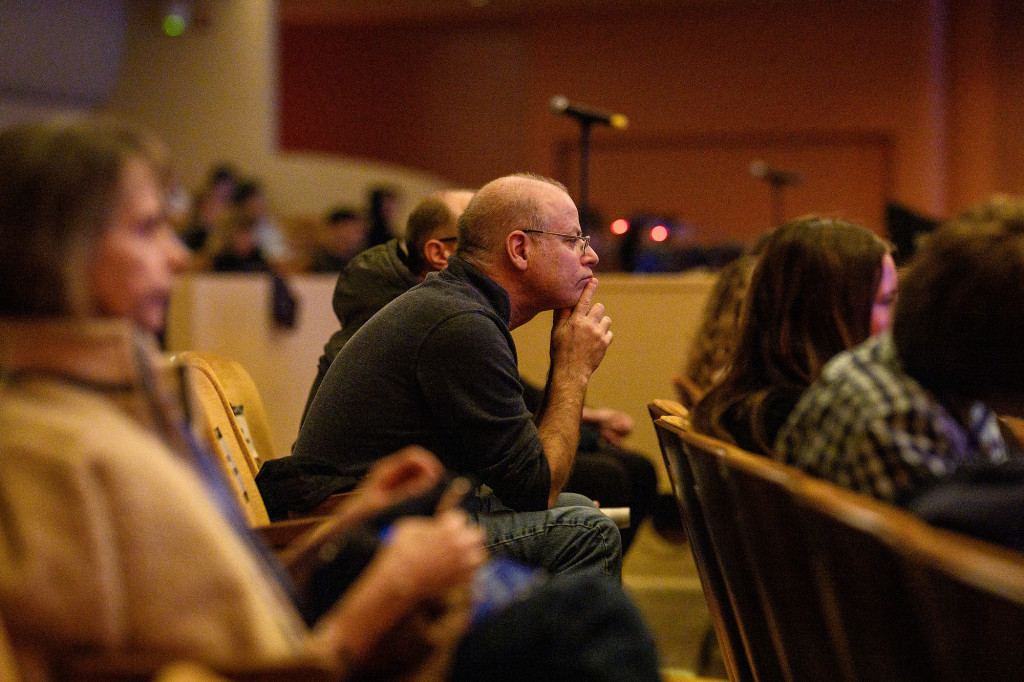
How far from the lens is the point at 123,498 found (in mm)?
842

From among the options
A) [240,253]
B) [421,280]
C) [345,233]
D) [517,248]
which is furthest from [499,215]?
[345,233]

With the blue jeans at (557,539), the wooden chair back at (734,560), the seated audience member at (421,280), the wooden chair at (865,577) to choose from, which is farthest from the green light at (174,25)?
the wooden chair at (865,577)

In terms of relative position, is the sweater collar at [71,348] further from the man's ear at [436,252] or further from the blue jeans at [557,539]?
the man's ear at [436,252]

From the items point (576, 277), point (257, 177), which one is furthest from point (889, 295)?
point (257, 177)

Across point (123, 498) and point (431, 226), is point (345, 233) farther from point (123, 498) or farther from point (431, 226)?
point (123, 498)

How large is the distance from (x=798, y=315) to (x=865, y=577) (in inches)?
23.7

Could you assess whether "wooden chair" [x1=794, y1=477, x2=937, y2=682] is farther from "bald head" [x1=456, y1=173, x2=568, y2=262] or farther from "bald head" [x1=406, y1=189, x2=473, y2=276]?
"bald head" [x1=406, y1=189, x2=473, y2=276]

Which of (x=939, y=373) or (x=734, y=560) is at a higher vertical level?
(x=939, y=373)

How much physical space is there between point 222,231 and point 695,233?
478 centimetres

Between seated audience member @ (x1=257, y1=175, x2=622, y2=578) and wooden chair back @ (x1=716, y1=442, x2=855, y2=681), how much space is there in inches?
18.5

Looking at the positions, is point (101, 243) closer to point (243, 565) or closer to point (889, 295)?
point (243, 565)

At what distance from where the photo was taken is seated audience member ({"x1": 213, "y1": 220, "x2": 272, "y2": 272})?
5156mm

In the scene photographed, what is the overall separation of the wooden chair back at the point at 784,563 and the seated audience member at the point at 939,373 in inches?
4.6

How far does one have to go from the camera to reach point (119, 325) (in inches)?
35.6
